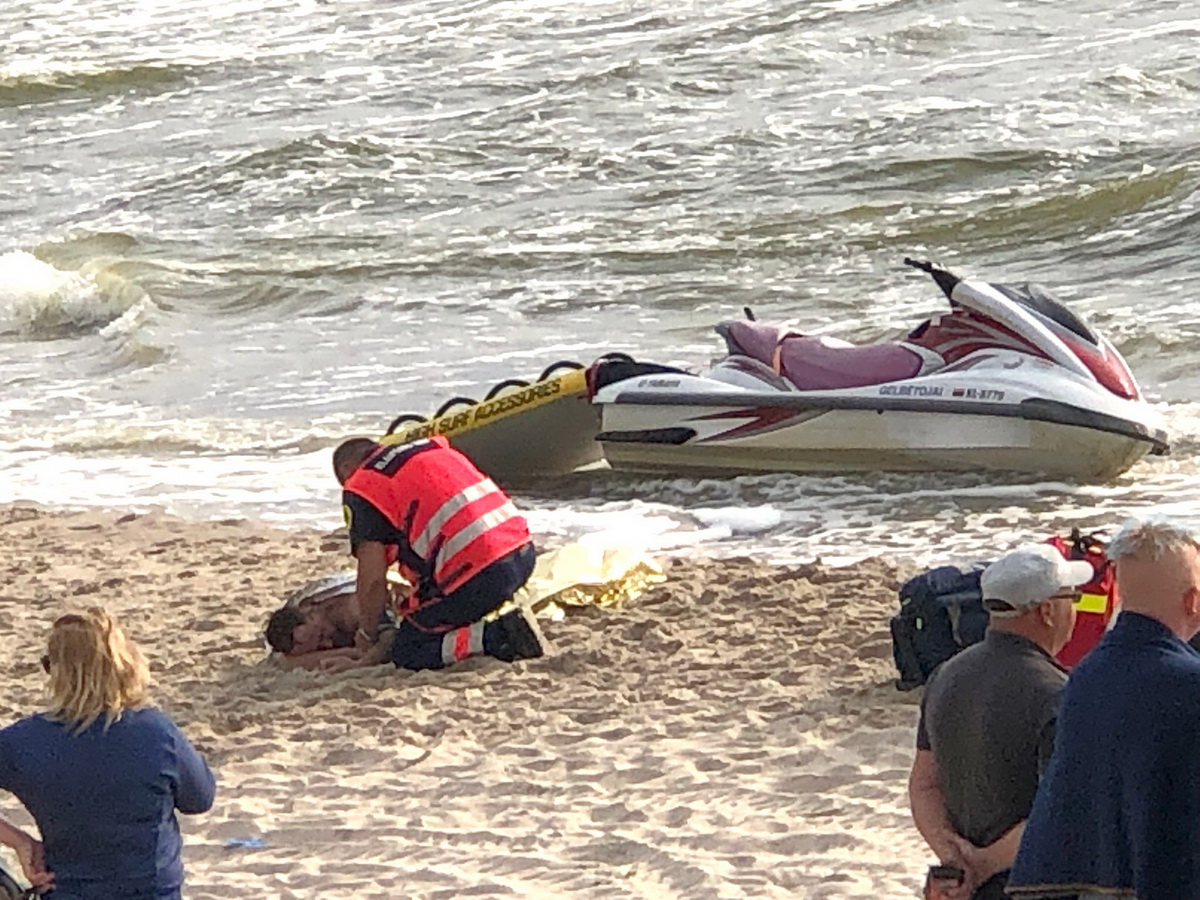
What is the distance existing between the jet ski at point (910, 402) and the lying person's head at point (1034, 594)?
5.95 metres

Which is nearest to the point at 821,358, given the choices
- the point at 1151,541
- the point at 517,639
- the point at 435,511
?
the point at 517,639

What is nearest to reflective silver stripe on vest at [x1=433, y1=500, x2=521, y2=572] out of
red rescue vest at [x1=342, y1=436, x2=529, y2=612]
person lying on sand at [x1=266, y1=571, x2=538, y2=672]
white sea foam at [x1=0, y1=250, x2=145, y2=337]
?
red rescue vest at [x1=342, y1=436, x2=529, y2=612]

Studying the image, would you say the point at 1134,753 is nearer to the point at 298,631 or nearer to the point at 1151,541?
the point at 1151,541

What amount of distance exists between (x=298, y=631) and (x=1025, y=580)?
419 cm

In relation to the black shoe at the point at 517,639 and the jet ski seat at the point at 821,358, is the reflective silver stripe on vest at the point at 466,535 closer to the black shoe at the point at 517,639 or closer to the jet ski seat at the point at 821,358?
the black shoe at the point at 517,639

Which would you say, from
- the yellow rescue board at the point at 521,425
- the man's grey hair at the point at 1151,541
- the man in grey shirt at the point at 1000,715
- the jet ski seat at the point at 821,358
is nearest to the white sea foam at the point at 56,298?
the yellow rescue board at the point at 521,425

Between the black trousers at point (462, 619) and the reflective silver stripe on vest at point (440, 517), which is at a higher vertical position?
the reflective silver stripe on vest at point (440, 517)

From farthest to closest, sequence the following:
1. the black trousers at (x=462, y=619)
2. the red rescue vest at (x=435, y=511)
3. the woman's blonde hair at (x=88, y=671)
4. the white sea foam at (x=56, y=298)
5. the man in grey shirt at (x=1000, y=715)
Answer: the white sea foam at (x=56, y=298) → the black trousers at (x=462, y=619) → the red rescue vest at (x=435, y=511) → the woman's blonde hair at (x=88, y=671) → the man in grey shirt at (x=1000, y=715)

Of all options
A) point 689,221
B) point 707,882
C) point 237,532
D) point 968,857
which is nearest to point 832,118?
point 689,221

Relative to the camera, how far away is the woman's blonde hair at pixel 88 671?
422cm

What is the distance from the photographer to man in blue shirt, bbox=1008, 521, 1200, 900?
11.0 ft

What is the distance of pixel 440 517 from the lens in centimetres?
729

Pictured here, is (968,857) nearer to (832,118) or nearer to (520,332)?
(520,332)

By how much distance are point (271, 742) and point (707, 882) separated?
187cm
